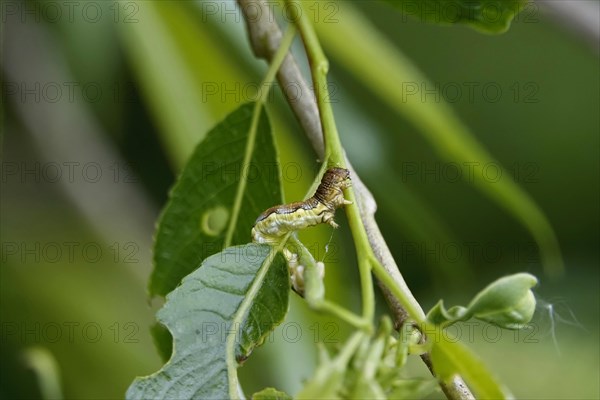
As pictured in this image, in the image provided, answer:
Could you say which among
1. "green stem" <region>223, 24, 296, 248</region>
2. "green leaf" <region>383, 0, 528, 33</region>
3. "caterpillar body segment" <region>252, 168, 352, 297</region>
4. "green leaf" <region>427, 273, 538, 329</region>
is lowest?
"green leaf" <region>427, 273, 538, 329</region>

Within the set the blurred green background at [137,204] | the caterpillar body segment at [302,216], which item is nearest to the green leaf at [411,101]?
the blurred green background at [137,204]

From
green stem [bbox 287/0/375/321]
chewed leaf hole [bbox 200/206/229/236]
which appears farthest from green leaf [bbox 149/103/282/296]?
green stem [bbox 287/0/375/321]

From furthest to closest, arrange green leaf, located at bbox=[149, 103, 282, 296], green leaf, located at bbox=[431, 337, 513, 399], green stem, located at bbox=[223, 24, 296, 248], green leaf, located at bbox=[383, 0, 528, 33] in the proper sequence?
1. green leaf, located at bbox=[149, 103, 282, 296]
2. green stem, located at bbox=[223, 24, 296, 248]
3. green leaf, located at bbox=[383, 0, 528, 33]
4. green leaf, located at bbox=[431, 337, 513, 399]

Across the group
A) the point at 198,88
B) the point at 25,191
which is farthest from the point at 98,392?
the point at 198,88

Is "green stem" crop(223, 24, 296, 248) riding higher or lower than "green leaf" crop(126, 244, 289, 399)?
higher

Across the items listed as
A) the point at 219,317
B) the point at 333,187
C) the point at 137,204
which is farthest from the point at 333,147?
the point at 137,204

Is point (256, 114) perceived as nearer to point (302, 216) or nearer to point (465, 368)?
point (302, 216)

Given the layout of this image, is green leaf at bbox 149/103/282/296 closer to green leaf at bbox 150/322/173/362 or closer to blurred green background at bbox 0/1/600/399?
green leaf at bbox 150/322/173/362

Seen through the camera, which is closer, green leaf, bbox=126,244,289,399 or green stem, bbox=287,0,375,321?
green stem, bbox=287,0,375,321
